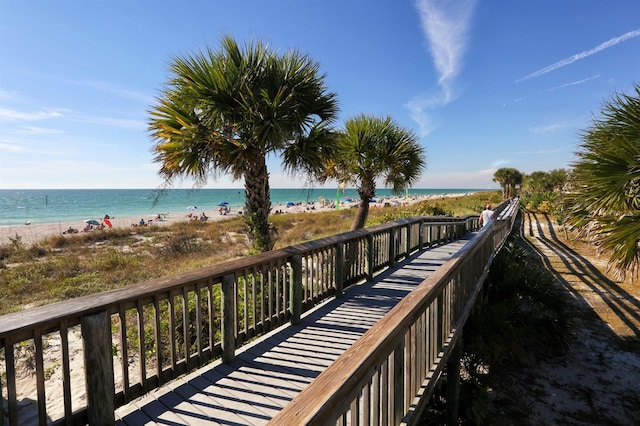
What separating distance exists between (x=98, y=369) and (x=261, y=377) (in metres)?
1.46

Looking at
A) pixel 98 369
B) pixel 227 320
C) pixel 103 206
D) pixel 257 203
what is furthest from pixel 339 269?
pixel 103 206

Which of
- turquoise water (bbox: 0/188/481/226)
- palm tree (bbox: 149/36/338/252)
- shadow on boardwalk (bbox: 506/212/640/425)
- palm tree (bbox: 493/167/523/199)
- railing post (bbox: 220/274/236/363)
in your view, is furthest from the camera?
palm tree (bbox: 493/167/523/199)

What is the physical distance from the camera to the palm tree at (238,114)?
5.89m

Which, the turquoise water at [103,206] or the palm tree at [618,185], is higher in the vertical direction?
the palm tree at [618,185]

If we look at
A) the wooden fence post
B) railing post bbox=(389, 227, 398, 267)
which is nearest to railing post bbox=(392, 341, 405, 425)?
the wooden fence post

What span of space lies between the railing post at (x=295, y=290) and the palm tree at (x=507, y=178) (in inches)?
2071

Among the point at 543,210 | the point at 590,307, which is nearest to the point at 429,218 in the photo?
the point at 590,307

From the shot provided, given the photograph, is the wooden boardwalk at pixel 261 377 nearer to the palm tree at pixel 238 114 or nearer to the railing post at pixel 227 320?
the railing post at pixel 227 320

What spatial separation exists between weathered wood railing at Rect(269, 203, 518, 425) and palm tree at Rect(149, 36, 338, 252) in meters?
4.00

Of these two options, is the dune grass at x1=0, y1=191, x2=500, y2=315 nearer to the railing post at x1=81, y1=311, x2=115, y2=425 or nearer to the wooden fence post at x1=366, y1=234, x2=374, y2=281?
the wooden fence post at x1=366, y1=234, x2=374, y2=281

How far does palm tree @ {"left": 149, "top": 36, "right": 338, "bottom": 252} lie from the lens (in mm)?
5887

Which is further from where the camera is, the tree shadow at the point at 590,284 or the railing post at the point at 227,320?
the tree shadow at the point at 590,284

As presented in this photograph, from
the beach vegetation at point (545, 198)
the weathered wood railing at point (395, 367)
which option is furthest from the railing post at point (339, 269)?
the beach vegetation at point (545, 198)

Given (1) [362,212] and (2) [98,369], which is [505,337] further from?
(1) [362,212]
